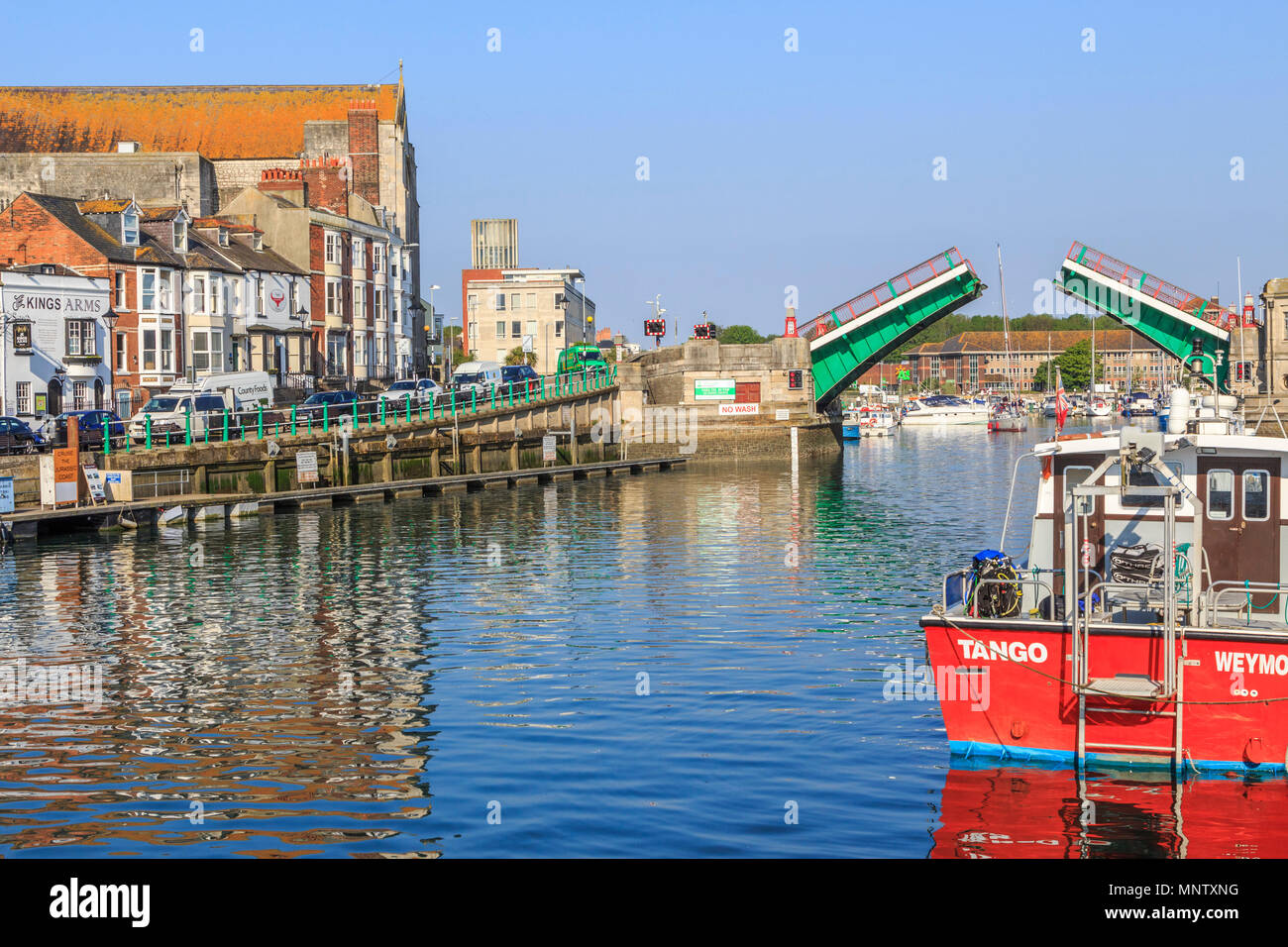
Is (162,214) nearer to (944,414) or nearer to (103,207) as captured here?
(103,207)

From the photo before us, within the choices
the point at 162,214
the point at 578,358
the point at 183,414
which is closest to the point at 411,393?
the point at 162,214

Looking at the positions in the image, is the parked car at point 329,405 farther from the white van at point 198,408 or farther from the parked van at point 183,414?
the parked van at point 183,414

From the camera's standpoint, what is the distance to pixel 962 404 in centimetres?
14838

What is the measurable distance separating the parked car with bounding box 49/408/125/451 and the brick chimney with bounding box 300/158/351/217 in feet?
132

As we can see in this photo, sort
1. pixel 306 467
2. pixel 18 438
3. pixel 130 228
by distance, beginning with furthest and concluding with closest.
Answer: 1. pixel 130 228
2. pixel 306 467
3. pixel 18 438

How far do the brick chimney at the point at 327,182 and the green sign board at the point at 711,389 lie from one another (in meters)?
31.9

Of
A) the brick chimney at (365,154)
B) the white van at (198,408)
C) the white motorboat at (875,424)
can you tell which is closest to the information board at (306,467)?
the white van at (198,408)

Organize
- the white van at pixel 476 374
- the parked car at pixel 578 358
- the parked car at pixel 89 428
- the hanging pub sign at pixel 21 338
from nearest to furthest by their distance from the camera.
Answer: the parked car at pixel 89 428 < the hanging pub sign at pixel 21 338 < the white van at pixel 476 374 < the parked car at pixel 578 358

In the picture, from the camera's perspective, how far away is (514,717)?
17.6m

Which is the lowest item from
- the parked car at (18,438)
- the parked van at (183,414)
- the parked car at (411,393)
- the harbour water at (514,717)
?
the harbour water at (514,717)

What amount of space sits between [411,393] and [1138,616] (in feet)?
168

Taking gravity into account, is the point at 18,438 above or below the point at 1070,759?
above

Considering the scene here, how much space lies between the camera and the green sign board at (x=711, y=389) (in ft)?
231
